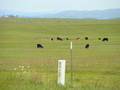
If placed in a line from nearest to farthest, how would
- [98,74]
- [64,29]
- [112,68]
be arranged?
[98,74], [112,68], [64,29]

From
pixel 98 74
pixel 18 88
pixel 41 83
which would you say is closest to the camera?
pixel 18 88

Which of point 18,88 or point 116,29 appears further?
point 116,29

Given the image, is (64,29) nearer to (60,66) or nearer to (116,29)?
(116,29)

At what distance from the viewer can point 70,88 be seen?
9.36 meters

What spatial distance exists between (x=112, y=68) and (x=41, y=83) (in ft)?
24.4

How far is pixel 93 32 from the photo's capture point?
85.9 meters

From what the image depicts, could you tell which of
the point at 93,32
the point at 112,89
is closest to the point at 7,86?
the point at 112,89

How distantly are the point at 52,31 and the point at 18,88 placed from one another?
7798 centimetres

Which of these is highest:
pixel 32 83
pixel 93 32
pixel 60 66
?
pixel 60 66

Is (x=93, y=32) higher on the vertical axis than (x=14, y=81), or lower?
lower

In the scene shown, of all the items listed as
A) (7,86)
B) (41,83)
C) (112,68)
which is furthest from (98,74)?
(7,86)

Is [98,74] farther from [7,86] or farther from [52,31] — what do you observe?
[52,31]

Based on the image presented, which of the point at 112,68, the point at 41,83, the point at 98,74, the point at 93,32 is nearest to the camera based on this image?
the point at 41,83

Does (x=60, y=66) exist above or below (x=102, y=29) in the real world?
above
